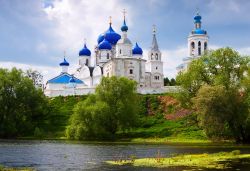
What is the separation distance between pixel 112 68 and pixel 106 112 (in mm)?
41166

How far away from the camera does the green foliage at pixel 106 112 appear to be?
219 feet

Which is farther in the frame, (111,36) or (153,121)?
(111,36)

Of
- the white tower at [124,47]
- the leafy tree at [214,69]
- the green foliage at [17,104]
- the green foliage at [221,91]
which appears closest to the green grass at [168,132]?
the green foliage at [221,91]

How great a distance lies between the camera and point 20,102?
82.1 metres

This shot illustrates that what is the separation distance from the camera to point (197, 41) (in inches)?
4729

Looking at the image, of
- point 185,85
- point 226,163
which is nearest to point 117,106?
point 185,85

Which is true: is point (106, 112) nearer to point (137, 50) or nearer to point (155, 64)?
point (137, 50)

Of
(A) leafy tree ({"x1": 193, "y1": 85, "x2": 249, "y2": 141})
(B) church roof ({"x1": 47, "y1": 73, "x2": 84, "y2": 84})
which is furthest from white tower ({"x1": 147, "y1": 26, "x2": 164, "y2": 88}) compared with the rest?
(A) leafy tree ({"x1": 193, "y1": 85, "x2": 249, "y2": 141})

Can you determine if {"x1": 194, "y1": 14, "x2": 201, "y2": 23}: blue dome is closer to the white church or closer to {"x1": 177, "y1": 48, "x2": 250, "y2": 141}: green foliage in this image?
the white church

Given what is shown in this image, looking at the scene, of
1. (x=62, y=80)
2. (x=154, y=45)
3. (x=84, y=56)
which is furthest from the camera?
(x=84, y=56)

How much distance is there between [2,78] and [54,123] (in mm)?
11552

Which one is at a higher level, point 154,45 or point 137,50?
point 154,45

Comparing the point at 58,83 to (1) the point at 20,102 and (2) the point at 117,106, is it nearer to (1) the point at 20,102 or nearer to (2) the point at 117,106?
(1) the point at 20,102

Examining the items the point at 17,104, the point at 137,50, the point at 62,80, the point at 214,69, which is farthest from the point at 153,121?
the point at 62,80
